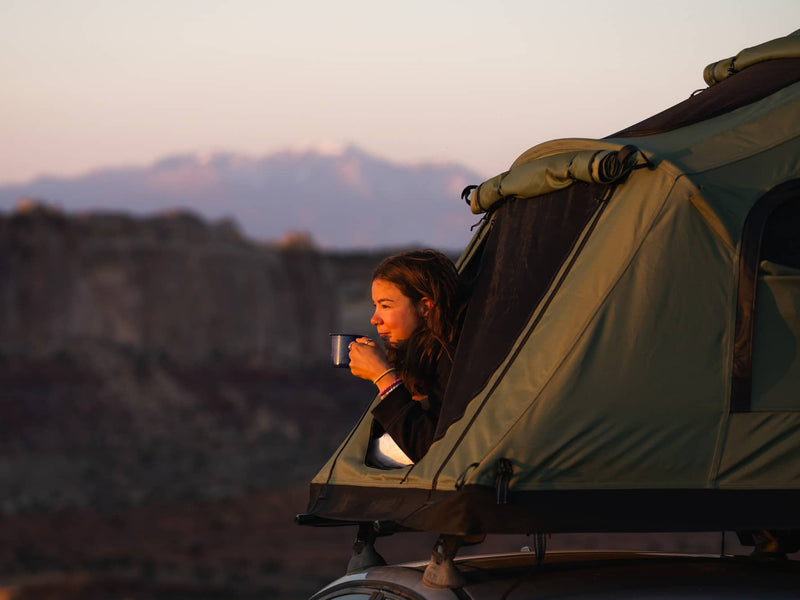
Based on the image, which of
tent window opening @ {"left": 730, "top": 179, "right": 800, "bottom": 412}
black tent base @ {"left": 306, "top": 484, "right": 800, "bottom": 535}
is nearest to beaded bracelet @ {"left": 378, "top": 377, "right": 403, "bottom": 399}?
black tent base @ {"left": 306, "top": 484, "right": 800, "bottom": 535}

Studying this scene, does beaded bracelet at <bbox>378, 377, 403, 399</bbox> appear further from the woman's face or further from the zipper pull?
the zipper pull

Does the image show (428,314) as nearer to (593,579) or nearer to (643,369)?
(643,369)

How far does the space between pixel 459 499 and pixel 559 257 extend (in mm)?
902

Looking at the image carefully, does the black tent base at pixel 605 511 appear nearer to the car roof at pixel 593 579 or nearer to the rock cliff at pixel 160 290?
the car roof at pixel 593 579

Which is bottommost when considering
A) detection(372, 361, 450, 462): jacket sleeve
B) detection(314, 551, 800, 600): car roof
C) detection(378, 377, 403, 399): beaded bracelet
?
detection(314, 551, 800, 600): car roof

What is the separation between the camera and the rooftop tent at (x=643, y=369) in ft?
11.7

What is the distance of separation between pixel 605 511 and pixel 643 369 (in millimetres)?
441

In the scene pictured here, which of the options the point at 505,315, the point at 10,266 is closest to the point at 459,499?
the point at 505,315

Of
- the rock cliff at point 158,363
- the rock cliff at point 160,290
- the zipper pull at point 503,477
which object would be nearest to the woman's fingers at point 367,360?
the zipper pull at point 503,477

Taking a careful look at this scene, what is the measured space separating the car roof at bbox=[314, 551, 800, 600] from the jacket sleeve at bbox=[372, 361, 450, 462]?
0.39 m

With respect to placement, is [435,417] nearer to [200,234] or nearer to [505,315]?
[505,315]

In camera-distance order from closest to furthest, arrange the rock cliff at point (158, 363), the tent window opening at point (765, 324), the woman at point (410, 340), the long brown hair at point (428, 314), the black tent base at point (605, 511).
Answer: the black tent base at point (605, 511), the tent window opening at point (765, 324), the woman at point (410, 340), the long brown hair at point (428, 314), the rock cliff at point (158, 363)

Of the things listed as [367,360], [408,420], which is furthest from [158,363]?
[408,420]

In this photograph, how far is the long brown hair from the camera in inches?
167
